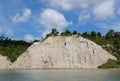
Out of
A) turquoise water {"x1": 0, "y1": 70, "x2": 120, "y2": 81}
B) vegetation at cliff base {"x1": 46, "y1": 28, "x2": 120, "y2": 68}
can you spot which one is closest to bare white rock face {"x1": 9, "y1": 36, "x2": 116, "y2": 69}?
vegetation at cliff base {"x1": 46, "y1": 28, "x2": 120, "y2": 68}

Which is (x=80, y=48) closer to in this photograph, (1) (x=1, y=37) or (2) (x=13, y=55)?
(2) (x=13, y=55)

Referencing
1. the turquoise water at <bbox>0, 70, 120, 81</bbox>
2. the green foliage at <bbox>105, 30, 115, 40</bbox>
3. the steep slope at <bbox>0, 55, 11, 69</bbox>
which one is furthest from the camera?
the green foliage at <bbox>105, 30, 115, 40</bbox>

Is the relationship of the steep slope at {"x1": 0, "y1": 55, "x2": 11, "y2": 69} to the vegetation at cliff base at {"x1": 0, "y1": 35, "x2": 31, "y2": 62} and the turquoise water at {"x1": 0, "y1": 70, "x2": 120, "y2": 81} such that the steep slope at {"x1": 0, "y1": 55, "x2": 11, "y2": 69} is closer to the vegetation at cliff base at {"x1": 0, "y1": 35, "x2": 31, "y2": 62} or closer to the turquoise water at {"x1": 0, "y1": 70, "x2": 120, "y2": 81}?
the vegetation at cliff base at {"x1": 0, "y1": 35, "x2": 31, "y2": 62}

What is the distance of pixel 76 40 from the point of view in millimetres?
118062

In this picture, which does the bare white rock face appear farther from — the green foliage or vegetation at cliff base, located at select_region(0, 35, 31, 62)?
the green foliage

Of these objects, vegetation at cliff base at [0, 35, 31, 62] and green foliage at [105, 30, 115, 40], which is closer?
vegetation at cliff base at [0, 35, 31, 62]

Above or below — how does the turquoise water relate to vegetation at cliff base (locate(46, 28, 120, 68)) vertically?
below

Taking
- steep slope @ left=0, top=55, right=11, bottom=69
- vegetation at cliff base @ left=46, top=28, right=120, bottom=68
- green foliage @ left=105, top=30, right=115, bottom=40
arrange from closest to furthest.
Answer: vegetation at cliff base @ left=46, top=28, right=120, bottom=68 → steep slope @ left=0, top=55, right=11, bottom=69 → green foliage @ left=105, top=30, right=115, bottom=40

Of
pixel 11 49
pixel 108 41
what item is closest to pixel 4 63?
pixel 11 49

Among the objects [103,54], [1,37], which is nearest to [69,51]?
[103,54]

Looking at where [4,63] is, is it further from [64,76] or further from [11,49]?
[64,76]

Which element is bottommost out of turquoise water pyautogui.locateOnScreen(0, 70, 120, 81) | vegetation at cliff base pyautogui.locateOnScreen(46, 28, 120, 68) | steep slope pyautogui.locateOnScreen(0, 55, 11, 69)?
turquoise water pyautogui.locateOnScreen(0, 70, 120, 81)

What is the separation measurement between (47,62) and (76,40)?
13.5 m

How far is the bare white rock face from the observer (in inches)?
4471
